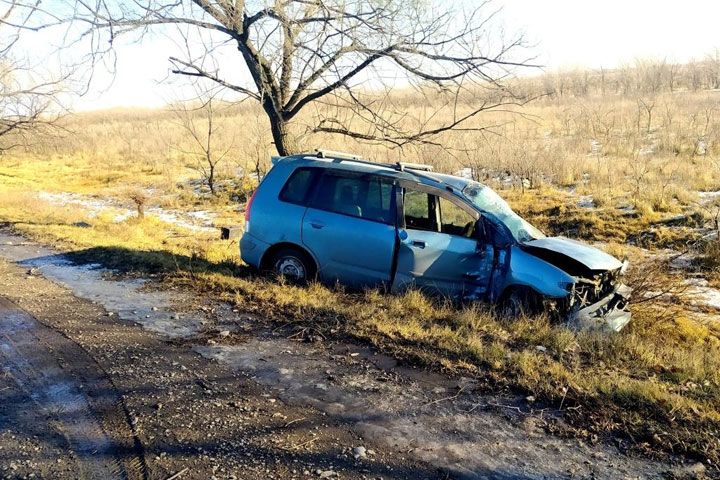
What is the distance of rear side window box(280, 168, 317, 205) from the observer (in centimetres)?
713

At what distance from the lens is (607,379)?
434cm

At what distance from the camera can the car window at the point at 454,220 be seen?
6.47m

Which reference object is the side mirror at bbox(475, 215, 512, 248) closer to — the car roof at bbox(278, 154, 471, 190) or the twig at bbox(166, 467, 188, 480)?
the car roof at bbox(278, 154, 471, 190)

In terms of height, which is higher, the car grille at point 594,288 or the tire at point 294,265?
the tire at point 294,265

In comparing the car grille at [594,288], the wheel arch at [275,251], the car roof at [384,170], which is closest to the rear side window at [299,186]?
the car roof at [384,170]

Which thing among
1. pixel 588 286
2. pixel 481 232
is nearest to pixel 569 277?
pixel 588 286

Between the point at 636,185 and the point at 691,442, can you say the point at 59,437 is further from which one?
the point at 636,185

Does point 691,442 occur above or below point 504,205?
below

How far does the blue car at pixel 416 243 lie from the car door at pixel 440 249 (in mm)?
12

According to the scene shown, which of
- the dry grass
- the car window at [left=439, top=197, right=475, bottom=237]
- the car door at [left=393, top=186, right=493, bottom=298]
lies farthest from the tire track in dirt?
the car window at [left=439, top=197, right=475, bottom=237]

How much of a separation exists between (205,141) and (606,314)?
97.4ft

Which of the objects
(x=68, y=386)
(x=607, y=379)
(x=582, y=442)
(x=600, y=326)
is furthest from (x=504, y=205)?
(x=68, y=386)

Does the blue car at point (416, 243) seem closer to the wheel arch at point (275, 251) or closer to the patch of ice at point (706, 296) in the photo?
the wheel arch at point (275, 251)

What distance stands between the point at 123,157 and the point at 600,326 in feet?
112
